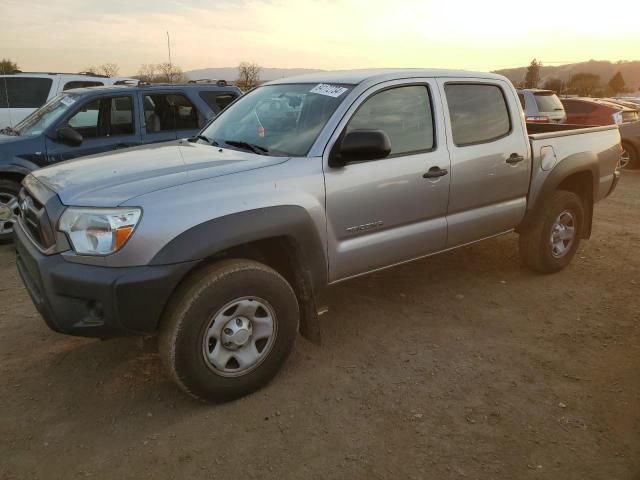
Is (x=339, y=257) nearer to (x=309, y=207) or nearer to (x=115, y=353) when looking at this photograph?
(x=309, y=207)

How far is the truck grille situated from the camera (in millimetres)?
2658

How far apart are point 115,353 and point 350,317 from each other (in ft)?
5.65

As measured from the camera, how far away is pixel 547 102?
35.3 ft

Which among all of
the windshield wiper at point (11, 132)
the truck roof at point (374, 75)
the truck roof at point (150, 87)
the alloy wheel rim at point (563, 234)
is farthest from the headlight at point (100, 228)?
the windshield wiper at point (11, 132)

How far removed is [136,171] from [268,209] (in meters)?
0.80

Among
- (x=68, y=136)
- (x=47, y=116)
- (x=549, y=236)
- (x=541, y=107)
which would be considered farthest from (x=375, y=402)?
(x=541, y=107)

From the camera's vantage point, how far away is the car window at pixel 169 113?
6141 millimetres

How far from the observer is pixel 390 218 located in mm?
3383

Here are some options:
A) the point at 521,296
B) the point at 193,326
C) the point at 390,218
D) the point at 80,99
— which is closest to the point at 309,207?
the point at 390,218

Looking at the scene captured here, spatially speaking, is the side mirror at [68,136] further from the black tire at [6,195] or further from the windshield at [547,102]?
the windshield at [547,102]

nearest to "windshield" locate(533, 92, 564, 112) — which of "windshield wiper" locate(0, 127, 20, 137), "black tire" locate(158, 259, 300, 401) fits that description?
"windshield wiper" locate(0, 127, 20, 137)

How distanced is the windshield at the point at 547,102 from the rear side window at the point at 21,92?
9.52 metres

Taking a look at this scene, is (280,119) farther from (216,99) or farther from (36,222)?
(216,99)

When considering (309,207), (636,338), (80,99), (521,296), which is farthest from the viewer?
(80,99)
